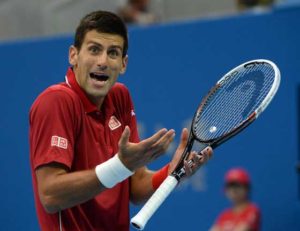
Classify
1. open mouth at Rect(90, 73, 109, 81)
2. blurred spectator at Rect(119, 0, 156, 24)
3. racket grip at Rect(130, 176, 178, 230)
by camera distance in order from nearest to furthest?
racket grip at Rect(130, 176, 178, 230) → open mouth at Rect(90, 73, 109, 81) → blurred spectator at Rect(119, 0, 156, 24)

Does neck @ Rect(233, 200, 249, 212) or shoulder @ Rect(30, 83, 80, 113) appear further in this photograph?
neck @ Rect(233, 200, 249, 212)

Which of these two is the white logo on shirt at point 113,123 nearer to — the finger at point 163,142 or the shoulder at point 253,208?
the finger at point 163,142

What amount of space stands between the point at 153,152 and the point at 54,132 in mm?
478

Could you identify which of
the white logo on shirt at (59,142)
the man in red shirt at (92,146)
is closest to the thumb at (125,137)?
the man in red shirt at (92,146)

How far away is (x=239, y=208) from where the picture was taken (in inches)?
264

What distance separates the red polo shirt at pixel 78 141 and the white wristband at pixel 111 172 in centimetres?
19

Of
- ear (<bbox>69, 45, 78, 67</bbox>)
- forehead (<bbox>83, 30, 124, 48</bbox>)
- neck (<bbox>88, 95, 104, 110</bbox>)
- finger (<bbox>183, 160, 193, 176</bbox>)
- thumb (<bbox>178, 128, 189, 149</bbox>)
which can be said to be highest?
forehead (<bbox>83, 30, 124, 48</bbox>)

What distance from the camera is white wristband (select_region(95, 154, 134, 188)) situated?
361 cm

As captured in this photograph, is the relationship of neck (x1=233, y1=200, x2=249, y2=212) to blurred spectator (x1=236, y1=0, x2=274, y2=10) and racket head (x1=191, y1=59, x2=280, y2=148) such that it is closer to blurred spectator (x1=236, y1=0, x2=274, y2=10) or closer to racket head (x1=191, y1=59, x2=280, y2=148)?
blurred spectator (x1=236, y1=0, x2=274, y2=10)

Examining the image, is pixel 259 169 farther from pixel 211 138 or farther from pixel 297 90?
pixel 211 138

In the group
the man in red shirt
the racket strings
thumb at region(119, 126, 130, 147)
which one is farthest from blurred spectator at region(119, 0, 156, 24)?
thumb at region(119, 126, 130, 147)

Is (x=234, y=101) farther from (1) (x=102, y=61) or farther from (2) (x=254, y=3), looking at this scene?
(2) (x=254, y=3)

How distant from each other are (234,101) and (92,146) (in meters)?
0.87

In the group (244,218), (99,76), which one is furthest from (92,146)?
(244,218)
